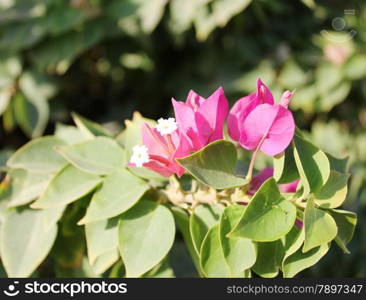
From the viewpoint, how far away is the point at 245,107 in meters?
0.75

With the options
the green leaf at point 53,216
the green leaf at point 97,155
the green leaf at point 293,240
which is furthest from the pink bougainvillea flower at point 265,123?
the green leaf at point 53,216

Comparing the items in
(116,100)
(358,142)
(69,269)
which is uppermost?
(69,269)

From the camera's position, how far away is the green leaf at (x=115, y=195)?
31.3 inches

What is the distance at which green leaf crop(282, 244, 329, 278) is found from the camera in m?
0.72

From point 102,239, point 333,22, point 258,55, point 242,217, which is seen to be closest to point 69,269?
point 102,239

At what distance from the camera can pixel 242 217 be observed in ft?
2.25

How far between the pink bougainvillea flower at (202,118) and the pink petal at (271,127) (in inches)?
1.5

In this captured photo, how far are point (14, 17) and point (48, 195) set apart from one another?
2.28 feet

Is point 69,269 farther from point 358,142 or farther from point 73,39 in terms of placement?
point 358,142

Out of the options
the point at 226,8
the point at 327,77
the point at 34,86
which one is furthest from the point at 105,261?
the point at 327,77

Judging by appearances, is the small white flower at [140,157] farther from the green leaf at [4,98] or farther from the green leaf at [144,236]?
the green leaf at [4,98]

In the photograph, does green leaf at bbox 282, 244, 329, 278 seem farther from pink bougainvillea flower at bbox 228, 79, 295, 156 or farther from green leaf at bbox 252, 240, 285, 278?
pink bougainvillea flower at bbox 228, 79, 295, 156

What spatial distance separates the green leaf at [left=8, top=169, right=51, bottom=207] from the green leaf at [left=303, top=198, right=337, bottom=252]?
0.43m

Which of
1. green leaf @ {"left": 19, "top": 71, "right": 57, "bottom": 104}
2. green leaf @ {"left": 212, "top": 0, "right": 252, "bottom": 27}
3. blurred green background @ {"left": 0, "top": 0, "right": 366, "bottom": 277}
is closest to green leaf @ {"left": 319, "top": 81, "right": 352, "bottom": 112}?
blurred green background @ {"left": 0, "top": 0, "right": 366, "bottom": 277}
